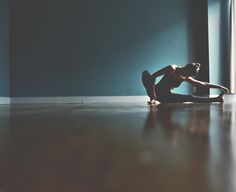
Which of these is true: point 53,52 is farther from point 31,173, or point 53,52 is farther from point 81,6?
point 31,173

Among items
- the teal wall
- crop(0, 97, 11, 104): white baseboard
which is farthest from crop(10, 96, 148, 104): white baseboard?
the teal wall

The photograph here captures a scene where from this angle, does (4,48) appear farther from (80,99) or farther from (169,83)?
(169,83)

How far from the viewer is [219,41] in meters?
6.53

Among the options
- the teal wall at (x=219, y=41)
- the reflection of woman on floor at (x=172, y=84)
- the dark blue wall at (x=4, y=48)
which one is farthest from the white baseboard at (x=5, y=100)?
the teal wall at (x=219, y=41)

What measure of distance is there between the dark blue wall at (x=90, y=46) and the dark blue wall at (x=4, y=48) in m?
0.13

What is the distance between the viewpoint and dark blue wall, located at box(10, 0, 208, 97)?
253 inches

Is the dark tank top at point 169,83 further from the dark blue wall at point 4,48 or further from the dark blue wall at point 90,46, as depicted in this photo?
the dark blue wall at point 4,48

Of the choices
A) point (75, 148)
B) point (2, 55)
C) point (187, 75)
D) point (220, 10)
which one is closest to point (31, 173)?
point (75, 148)

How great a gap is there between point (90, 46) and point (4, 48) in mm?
1640

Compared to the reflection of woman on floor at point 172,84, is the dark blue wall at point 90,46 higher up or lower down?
higher up

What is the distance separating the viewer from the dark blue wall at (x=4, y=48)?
6.07 meters

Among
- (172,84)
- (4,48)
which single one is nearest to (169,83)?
(172,84)

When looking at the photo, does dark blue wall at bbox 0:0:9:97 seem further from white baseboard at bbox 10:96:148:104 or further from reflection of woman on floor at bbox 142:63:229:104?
reflection of woman on floor at bbox 142:63:229:104

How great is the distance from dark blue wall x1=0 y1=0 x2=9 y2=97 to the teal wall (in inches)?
157
